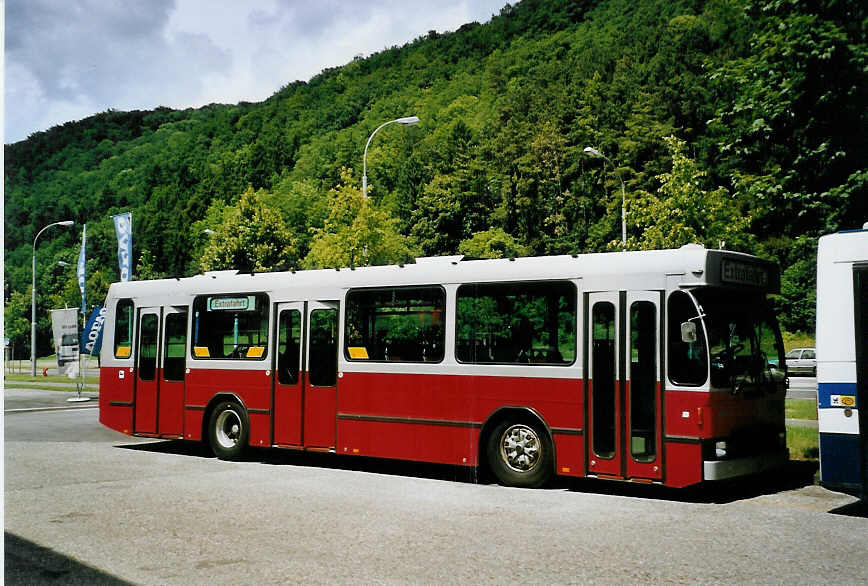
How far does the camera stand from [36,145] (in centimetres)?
1145

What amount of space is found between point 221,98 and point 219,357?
472 centimetres

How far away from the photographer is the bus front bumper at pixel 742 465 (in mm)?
9578

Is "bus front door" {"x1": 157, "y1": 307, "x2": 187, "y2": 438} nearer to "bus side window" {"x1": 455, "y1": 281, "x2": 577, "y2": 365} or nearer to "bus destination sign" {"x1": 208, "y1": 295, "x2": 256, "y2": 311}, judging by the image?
"bus destination sign" {"x1": 208, "y1": 295, "x2": 256, "y2": 311}

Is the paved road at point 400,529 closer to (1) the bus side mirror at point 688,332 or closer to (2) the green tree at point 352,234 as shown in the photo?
(1) the bus side mirror at point 688,332

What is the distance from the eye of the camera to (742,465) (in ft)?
32.7

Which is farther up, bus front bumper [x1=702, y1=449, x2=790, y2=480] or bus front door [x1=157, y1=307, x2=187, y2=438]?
bus front door [x1=157, y1=307, x2=187, y2=438]

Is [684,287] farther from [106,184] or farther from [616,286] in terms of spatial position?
[106,184]

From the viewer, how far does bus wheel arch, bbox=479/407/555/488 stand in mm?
10758

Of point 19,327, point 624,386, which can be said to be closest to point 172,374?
point 624,386

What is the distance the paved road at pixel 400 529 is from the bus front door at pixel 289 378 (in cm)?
65

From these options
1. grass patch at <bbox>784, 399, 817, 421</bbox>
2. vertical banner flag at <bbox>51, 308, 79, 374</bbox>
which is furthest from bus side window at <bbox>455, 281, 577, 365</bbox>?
vertical banner flag at <bbox>51, 308, 79, 374</bbox>

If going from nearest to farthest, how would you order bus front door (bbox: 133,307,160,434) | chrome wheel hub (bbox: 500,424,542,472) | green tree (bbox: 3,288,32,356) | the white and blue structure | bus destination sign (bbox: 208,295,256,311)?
1. the white and blue structure
2. chrome wheel hub (bbox: 500,424,542,472)
3. bus destination sign (bbox: 208,295,256,311)
4. bus front door (bbox: 133,307,160,434)
5. green tree (bbox: 3,288,32,356)

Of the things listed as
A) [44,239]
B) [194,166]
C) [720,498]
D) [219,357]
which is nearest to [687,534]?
[720,498]

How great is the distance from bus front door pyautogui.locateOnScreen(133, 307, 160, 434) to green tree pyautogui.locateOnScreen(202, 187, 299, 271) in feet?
130
